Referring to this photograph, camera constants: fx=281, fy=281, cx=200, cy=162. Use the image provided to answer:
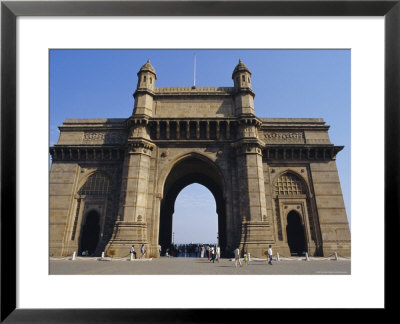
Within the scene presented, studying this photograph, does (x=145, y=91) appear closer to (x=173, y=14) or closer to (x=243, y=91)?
(x=243, y=91)

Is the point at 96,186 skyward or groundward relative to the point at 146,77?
groundward

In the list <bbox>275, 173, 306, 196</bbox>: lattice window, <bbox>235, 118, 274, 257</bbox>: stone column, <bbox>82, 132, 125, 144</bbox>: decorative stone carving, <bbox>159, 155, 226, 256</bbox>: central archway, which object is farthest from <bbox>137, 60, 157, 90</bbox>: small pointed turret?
<bbox>275, 173, 306, 196</bbox>: lattice window

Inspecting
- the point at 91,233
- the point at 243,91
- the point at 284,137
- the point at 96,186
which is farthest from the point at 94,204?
the point at 284,137

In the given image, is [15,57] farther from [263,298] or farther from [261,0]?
[263,298]

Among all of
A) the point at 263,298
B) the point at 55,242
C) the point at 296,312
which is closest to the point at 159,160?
the point at 55,242

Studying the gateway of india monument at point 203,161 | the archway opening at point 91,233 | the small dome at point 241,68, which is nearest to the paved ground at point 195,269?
the gateway of india monument at point 203,161

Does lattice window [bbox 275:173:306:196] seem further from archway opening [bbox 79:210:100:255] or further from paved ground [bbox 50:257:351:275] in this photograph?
archway opening [bbox 79:210:100:255]
